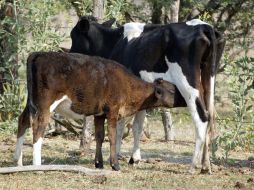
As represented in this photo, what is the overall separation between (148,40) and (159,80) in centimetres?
70

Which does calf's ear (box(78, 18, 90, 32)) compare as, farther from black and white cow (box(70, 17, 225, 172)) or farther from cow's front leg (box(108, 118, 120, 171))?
cow's front leg (box(108, 118, 120, 171))

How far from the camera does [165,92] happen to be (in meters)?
10.3

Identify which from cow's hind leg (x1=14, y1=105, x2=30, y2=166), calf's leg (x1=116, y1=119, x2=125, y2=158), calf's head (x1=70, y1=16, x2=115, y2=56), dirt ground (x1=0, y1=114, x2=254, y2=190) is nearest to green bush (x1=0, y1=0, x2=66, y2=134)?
dirt ground (x1=0, y1=114, x2=254, y2=190)

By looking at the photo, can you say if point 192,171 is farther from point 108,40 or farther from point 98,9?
point 98,9

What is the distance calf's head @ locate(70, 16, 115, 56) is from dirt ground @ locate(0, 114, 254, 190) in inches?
66.2

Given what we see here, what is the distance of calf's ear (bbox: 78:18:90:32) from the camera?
11.8m

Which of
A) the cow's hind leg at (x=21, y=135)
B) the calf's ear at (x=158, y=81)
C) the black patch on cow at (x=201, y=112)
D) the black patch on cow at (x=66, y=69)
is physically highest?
the black patch on cow at (x=66, y=69)

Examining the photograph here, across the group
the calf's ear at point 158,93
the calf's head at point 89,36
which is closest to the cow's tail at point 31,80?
the calf's ear at point 158,93

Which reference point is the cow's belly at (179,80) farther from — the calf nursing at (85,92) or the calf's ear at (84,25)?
the calf's ear at (84,25)

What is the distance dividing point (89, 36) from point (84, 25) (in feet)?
0.71

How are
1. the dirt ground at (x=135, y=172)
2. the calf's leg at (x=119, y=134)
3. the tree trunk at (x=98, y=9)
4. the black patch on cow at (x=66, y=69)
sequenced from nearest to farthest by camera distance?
the dirt ground at (x=135, y=172) < the black patch on cow at (x=66, y=69) < the calf's leg at (x=119, y=134) < the tree trunk at (x=98, y=9)

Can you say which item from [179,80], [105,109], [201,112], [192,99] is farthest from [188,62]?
[105,109]

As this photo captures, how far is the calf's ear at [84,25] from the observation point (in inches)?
464

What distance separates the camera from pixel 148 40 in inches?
421
